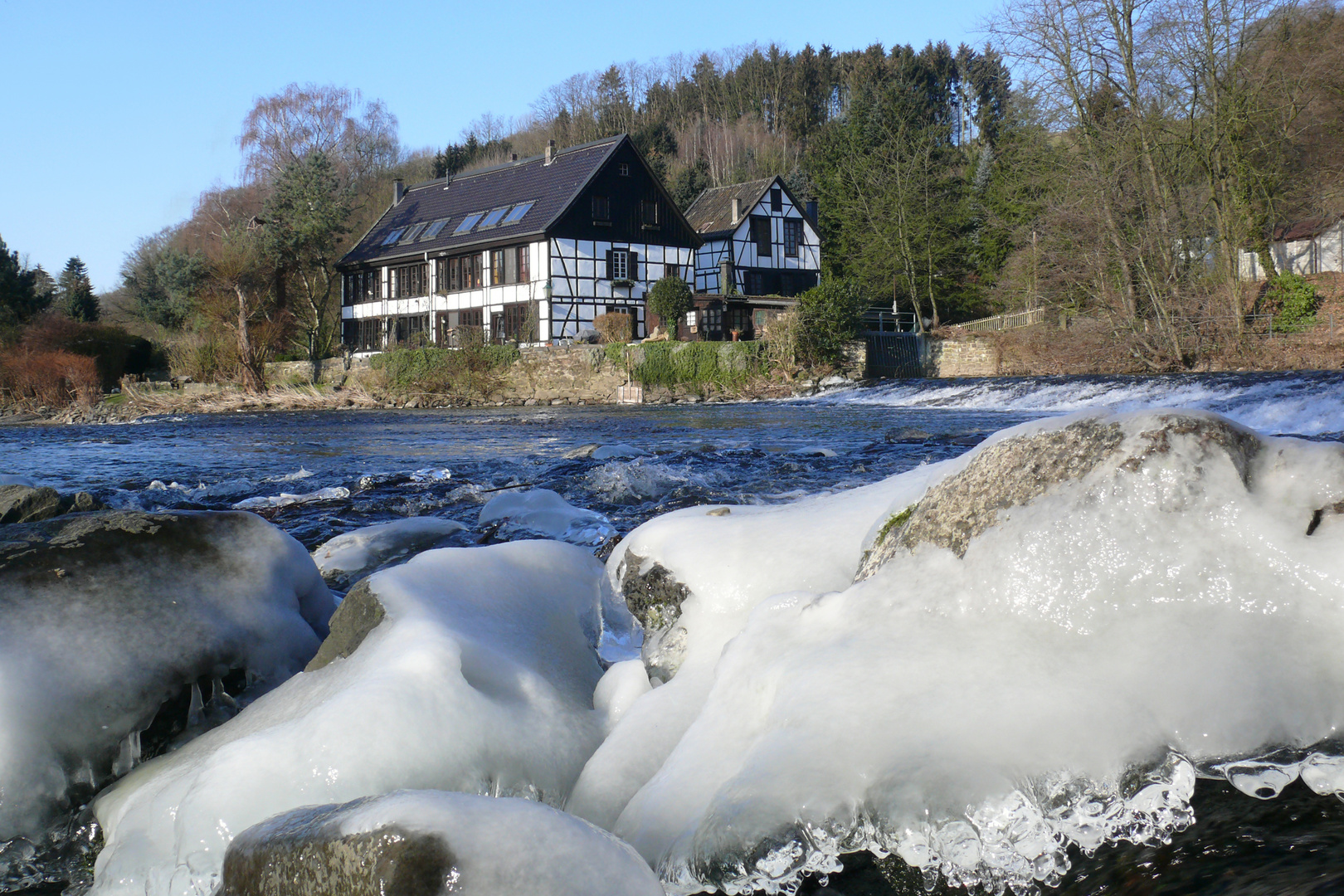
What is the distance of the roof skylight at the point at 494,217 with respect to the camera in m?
37.0

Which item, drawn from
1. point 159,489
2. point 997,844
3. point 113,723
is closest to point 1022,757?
point 997,844

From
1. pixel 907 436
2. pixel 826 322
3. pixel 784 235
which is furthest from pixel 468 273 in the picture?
pixel 907 436

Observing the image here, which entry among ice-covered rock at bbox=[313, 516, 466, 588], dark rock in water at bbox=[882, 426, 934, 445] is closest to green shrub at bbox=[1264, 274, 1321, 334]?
dark rock in water at bbox=[882, 426, 934, 445]

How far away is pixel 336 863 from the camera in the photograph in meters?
1.67

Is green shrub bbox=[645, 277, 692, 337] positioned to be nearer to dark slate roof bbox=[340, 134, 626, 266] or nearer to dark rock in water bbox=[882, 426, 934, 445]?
dark slate roof bbox=[340, 134, 626, 266]

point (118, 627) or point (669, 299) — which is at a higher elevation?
point (669, 299)

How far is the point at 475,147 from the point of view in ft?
208

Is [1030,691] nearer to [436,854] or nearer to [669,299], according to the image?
[436,854]

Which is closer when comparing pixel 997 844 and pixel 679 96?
pixel 997 844

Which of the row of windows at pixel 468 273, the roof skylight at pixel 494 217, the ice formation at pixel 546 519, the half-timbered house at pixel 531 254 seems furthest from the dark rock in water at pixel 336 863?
the roof skylight at pixel 494 217

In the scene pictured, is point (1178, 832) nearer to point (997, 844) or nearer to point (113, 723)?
point (997, 844)

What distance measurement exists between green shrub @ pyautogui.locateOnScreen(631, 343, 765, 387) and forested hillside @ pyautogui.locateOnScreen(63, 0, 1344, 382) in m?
7.92

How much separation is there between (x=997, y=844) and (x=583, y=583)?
2.08m

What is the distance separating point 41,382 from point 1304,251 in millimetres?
36632
